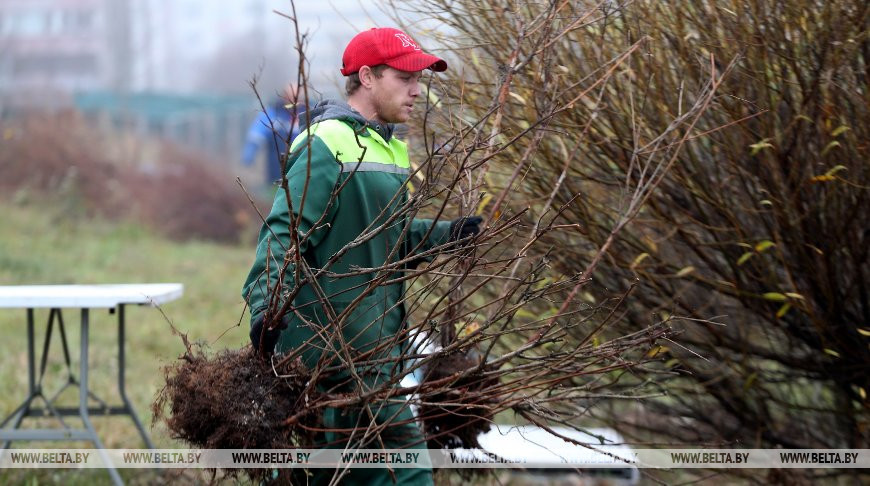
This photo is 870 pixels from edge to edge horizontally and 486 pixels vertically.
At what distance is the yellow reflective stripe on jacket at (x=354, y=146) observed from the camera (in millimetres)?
3150

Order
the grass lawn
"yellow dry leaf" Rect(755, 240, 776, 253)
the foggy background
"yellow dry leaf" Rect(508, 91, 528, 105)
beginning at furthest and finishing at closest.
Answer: the foggy background → the grass lawn → "yellow dry leaf" Rect(755, 240, 776, 253) → "yellow dry leaf" Rect(508, 91, 528, 105)

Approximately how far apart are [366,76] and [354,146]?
0.24 m

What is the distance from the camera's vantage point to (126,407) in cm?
555

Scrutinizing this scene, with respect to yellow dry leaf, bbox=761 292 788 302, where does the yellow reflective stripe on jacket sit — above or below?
above

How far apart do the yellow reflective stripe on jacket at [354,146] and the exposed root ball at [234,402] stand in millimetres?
598

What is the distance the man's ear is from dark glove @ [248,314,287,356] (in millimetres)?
804

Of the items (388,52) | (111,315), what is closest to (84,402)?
(388,52)

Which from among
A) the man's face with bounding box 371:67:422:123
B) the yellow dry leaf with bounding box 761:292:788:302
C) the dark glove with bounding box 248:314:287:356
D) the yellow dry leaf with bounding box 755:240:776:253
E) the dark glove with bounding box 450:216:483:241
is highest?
the man's face with bounding box 371:67:422:123

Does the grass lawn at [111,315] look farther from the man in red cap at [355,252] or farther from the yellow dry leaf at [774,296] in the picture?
the yellow dry leaf at [774,296]

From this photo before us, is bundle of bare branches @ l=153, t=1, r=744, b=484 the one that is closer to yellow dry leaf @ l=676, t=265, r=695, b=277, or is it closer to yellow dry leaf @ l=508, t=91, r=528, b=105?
yellow dry leaf @ l=508, t=91, r=528, b=105

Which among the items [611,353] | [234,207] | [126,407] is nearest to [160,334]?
[126,407]

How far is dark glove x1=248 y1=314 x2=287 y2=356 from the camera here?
9.49 feet

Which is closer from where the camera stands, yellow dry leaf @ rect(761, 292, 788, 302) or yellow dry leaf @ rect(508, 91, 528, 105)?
yellow dry leaf @ rect(508, 91, 528, 105)

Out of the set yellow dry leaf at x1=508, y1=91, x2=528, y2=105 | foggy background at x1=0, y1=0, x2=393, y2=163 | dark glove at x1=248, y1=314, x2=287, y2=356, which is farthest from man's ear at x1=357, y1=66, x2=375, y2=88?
foggy background at x1=0, y1=0, x2=393, y2=163
